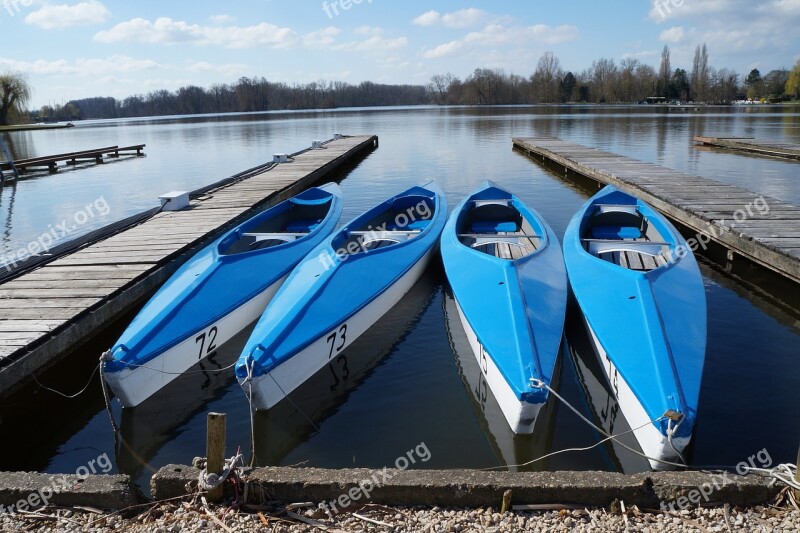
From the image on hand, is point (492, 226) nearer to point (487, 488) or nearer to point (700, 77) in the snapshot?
point (487, 488)

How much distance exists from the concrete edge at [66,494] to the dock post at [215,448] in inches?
27.8

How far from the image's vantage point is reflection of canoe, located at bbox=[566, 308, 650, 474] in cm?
534

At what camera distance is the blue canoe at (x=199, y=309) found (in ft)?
Result: 20.6

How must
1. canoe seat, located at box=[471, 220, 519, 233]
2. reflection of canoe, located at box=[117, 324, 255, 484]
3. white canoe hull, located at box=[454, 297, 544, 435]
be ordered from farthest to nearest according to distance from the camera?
canoe seat, located at box=[471, 220, 519, 233]
reflection of canoe, located at box=[117, 324, 255, 484]
white canoe hull, located at box=[454, 297, 544, 435]

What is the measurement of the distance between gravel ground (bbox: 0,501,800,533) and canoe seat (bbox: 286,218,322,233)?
27.5 feet

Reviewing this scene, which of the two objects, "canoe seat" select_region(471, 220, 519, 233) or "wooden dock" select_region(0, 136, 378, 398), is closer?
"wooden dock" select_region(0, 136, 378, 398)

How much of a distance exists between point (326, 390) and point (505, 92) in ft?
422

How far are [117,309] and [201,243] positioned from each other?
312cm

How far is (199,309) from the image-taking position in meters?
7.29

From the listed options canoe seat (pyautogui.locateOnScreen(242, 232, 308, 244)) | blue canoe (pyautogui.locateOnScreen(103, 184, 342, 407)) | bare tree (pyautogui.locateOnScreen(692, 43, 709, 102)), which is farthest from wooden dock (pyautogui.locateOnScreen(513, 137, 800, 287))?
bare tree (pyautogui.locateOnScreen(692, 43, 709, 102))

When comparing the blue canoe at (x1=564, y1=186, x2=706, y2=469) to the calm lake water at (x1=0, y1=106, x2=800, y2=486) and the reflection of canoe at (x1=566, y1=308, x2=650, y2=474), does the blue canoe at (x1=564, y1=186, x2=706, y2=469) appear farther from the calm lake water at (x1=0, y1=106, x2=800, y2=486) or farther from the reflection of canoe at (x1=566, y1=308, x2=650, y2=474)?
the calm lake water at (x1=0, y1=106, x2=800, y2=486)

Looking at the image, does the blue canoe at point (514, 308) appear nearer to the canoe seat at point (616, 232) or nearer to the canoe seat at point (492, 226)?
the canoe seat at point (492, 226)

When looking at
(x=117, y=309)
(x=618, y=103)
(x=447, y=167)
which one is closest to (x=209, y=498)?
(x=117, y=309)

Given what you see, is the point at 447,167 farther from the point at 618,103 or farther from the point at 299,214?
the point at 618,103
